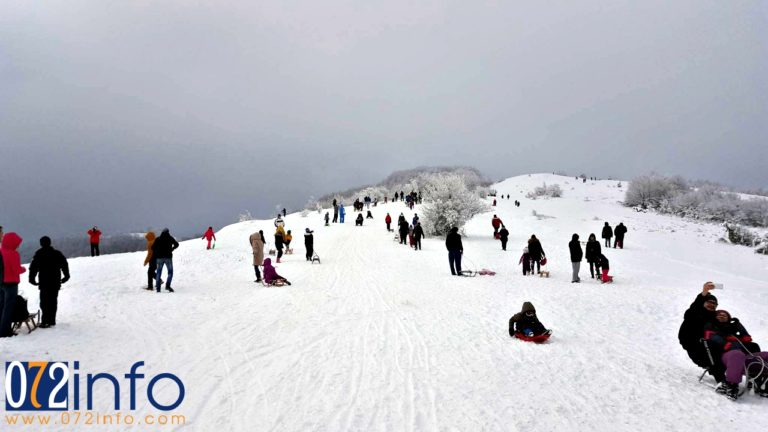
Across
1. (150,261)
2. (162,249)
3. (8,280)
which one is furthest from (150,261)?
(8,280)

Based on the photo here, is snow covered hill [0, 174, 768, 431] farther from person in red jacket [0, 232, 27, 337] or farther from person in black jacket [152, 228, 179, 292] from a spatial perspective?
person in black jacket [152, 228, 179, 292]

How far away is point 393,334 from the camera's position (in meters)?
8.62

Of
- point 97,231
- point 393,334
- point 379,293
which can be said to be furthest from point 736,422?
point 97,231

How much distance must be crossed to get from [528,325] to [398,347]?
277cm

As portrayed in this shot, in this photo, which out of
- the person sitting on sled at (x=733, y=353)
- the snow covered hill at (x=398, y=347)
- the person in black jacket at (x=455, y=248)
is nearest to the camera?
the snow covered hill at (x=398, y=347)

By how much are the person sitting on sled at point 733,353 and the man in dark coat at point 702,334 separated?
0.07 metres

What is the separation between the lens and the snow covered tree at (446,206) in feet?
102

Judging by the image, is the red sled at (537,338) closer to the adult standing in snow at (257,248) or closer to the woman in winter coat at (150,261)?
the adult standing in snow at (257,248)

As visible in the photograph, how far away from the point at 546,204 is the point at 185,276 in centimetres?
4597

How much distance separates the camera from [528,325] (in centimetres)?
834

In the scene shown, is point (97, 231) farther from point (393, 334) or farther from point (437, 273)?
point (393, 334)

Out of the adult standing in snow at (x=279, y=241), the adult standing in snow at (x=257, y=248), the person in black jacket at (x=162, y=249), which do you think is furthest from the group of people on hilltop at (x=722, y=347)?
the adult standing in snow at (x=279, y=241)

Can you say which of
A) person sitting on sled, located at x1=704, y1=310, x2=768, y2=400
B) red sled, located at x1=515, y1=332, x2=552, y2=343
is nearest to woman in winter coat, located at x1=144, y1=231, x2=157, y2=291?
red sled, located at x1=515, y1=332, x2=552, y2=343

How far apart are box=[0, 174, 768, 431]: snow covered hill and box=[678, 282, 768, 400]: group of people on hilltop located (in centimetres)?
28
